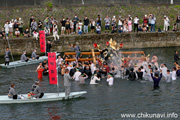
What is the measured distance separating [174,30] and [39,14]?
17774mm

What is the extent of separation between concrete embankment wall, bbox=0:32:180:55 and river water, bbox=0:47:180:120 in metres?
13.5

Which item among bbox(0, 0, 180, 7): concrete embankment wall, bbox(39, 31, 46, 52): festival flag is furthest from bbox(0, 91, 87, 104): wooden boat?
bbox(0, 0, 180, 7): concrete embankment wall

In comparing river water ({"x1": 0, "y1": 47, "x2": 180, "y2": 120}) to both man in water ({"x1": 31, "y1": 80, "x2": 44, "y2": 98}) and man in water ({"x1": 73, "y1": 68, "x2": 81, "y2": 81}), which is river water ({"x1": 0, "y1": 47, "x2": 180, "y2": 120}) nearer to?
man in water ({"x1": 73, "y1": 68, "x2": 81, "y2": 81})

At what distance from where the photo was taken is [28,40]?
43.1 metres

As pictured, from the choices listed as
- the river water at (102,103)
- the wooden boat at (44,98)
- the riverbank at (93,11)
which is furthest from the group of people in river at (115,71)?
the riverbank at (93,11)

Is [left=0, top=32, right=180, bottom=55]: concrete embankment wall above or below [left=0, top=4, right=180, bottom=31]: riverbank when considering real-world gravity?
below

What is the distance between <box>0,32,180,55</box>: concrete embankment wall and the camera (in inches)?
1698

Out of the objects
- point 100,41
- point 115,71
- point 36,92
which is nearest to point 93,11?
point 100,41

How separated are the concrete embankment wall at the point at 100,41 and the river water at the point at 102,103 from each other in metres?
13.5

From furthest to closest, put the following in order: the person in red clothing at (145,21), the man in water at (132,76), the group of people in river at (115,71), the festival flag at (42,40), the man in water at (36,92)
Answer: the person in red clothing at (145,21) → the festival flag at (42,40) → the man in water at (132,76) → the group of people in river at (115,71) → the man in water at (36,92)

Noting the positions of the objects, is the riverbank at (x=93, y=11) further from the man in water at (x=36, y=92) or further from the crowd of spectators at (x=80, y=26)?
the man in water at (x=36, y=92)

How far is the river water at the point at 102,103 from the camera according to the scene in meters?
22.2

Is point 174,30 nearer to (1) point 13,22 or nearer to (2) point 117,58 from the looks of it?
(2) point 117,58

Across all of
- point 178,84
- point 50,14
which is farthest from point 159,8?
point 178,84
